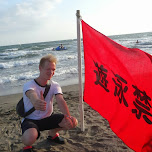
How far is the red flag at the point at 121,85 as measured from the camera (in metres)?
2.06

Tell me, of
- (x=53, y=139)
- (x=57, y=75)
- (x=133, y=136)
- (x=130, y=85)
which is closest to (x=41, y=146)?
(x=53, y=139)

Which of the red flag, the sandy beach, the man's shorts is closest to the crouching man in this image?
the man's shorts

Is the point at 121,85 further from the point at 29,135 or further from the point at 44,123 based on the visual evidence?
the point at 29,135

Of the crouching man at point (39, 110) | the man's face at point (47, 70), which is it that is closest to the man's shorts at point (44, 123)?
the crouching man at point (39, 110)

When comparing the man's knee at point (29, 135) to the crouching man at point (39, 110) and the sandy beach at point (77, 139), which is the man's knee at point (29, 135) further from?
the sandy beach at point (77, 139)

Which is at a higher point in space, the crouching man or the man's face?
the man's face

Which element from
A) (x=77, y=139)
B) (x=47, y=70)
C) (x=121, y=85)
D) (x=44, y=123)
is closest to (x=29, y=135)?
(x=44, y=123)

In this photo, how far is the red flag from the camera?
2055 mm

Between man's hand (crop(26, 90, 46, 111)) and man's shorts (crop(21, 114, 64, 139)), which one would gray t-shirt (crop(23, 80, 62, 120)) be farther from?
man's hand (crop(26, 90, 46, 111))

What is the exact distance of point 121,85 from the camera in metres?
2.37

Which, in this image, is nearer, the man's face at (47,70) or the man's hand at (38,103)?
the man's hand at (38,103)

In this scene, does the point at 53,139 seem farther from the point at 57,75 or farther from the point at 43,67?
the point at 57,75

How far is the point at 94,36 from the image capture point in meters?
2.76

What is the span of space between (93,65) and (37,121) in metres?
1.16
